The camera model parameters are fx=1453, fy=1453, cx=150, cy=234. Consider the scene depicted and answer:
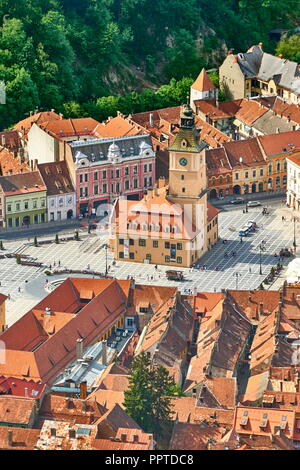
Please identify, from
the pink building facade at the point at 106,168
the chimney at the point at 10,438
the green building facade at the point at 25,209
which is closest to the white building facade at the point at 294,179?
the pink building facade at the point at 106,168

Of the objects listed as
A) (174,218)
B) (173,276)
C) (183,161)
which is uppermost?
(183,161)

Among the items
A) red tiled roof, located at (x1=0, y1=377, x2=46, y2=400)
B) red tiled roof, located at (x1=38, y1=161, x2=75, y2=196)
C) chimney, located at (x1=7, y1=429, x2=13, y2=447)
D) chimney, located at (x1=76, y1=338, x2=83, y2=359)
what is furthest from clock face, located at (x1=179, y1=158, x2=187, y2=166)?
chimney, located at (x1=7, y1=429, x2=13, y2=447)

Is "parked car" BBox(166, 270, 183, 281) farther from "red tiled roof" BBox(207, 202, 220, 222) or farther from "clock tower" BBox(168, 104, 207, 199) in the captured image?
"red tiled roof" BBox(207, 202, 220, 222)

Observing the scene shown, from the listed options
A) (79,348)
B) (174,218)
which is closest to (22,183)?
(174,218)

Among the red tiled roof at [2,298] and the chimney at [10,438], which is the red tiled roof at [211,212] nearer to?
the red tiled roof at [2,298]

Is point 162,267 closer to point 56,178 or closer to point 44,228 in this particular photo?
point 44,228

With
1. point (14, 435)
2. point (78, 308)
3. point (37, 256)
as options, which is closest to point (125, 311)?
point (78, 308)

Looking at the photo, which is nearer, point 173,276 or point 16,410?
point 16,410

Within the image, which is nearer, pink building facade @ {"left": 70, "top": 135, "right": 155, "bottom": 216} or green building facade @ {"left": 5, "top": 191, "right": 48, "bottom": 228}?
green building facade @ {"left": 5, "top": 191, "right": 48, "bottom": 228}
